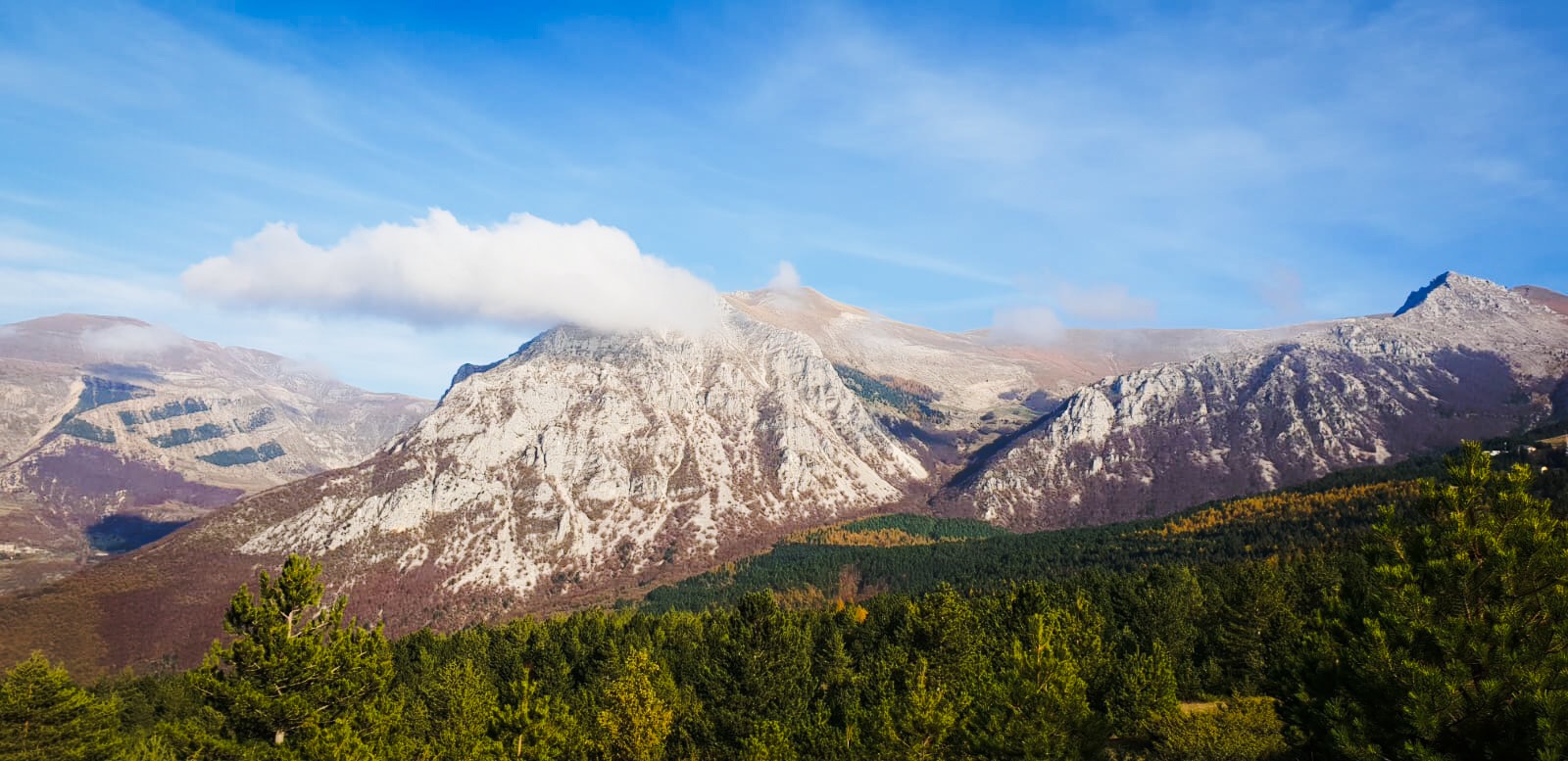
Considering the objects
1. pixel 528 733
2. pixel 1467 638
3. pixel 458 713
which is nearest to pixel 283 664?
pixel 528 733

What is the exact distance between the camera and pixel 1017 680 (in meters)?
42.9

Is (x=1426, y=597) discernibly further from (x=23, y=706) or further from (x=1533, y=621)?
(x=23, y=706)

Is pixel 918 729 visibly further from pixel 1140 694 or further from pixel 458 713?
pixel 458 713

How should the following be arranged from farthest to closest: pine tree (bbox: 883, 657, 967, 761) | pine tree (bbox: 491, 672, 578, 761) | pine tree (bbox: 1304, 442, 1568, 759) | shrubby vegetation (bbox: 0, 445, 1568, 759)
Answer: pine tree (bbox: 491, 672, 578, 761) → pine tree (bbox: 883, 657, 967, 761) → shrubby vegetation (bbox: 0, 445, 1568, 759) → pine tree (bbox: 1304, 442, 1568, 759)

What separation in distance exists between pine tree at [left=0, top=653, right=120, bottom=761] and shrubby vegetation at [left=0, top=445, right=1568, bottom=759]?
157 mm

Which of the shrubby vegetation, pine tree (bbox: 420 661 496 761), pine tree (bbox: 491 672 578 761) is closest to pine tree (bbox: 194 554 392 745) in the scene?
the shrubby vegetation

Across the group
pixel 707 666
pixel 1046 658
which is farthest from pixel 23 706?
pixel 1046 658

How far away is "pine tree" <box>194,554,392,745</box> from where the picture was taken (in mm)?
36812

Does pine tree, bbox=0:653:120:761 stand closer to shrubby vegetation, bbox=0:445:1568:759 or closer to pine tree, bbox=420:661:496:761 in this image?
shrubby vegetation, bbox=0:445:1568:759

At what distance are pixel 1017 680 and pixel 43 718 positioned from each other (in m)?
69.3

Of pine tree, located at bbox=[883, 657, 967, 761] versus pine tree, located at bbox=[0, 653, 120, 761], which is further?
pine tree, located at bbox=[0, 653, 120, 761]

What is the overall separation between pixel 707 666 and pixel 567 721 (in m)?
14.2

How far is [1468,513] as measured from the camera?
26203 mm

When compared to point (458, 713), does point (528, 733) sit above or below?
above
